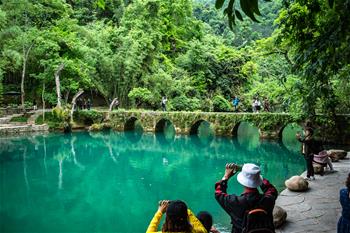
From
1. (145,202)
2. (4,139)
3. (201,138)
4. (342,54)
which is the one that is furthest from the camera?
(201,138)

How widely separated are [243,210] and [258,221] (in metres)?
0.16

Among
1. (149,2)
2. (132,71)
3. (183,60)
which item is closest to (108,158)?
(132,71)

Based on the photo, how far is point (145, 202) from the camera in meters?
10.5

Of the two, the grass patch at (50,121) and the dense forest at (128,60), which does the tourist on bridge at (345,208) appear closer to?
the dense forest at (128,60)

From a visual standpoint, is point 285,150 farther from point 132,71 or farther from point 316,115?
point 132,71

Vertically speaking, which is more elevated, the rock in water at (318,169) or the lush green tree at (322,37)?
the lush green tree at (322,37)

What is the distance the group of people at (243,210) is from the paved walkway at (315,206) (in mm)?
2512

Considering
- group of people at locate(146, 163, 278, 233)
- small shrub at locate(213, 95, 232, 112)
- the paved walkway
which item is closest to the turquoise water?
the paved walkway

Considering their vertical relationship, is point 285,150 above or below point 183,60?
below

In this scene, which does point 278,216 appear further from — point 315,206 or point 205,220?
point 205,220

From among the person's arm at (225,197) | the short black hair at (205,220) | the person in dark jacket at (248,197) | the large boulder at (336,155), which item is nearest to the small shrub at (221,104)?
the large boulder at (336,155)

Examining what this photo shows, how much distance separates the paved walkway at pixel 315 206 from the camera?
5402 mm

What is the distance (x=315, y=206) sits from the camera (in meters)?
6.30

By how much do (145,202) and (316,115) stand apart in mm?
13131
